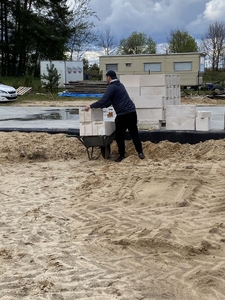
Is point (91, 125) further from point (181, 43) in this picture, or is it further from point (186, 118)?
point (181, 43)

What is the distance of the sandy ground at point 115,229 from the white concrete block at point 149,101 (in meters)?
1.72

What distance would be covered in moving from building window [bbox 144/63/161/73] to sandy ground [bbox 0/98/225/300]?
2522cm

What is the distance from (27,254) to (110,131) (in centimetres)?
485

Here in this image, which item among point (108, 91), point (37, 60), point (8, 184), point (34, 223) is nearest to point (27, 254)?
point (34, 223)

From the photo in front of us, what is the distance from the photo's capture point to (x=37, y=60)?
45.2 m

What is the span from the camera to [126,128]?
869cm

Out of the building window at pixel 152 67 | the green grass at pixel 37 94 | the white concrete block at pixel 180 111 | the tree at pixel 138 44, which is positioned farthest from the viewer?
the tree at pixel 138 44

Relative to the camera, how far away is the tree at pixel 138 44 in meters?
53.8

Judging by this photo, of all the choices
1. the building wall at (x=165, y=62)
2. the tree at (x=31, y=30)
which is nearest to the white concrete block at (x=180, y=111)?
the building wall at (x=165, y=62)

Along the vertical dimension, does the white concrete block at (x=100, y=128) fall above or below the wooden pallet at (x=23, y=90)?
below

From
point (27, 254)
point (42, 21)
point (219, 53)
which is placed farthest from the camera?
point (219, 53)

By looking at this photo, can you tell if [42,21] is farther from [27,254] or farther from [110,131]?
[27,254]

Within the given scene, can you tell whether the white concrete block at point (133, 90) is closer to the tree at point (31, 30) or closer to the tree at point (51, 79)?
the tree at point (51, 79)

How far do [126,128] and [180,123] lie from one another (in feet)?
5.64
